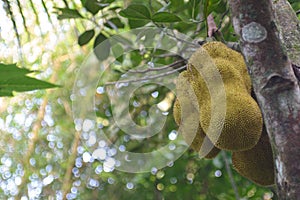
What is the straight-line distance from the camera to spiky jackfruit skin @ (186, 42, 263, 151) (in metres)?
0.92

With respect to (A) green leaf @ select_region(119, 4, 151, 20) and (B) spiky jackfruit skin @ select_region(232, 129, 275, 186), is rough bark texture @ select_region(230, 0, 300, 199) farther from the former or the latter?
(A) green leaf @ select_region(119, 4, 151, 20)

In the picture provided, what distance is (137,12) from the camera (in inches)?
54.2

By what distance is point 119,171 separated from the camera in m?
2.42

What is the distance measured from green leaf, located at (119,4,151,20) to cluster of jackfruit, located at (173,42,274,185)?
323 millimetres

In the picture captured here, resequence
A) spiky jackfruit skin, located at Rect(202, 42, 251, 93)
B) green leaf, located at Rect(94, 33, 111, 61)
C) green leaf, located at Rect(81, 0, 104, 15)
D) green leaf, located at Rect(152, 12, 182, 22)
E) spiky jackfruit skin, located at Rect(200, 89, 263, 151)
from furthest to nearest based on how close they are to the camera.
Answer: green leaf, located at Rect(94, 33, 111, 61)
green leaf, located at Rect(81, 0, 104, 15)
green leaf, located at Rect(152, 12, 182, 22)
spiky jackfruit skin, located at Rect(202, 42, 251, 93)
spiky jackfruit skin, located at Rect(200, 89, 263, 151)

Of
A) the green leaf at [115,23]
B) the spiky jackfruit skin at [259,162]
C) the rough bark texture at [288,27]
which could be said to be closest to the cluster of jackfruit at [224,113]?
the spiky jackfruit skin at [259,162]

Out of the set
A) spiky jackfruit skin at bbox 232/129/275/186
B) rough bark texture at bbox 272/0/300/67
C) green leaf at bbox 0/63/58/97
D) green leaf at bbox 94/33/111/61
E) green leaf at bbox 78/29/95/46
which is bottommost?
green leaf at bbox 94/33/111/61

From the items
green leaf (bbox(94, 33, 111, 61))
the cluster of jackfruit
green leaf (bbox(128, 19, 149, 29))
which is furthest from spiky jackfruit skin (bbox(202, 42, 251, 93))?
green leaf (bbox(94, 33, 111, 61))

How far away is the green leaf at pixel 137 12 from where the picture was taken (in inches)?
53.6

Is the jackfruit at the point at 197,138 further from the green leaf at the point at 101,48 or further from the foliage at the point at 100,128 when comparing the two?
the green leaf at the point at 101,48

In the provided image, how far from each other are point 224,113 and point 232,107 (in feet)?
0.06

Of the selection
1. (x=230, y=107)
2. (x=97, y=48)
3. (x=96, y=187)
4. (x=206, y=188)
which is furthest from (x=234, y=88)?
(x=96, y=187)

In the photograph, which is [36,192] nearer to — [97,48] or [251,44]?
[97,48]

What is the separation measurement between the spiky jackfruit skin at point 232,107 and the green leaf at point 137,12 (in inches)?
13.8
